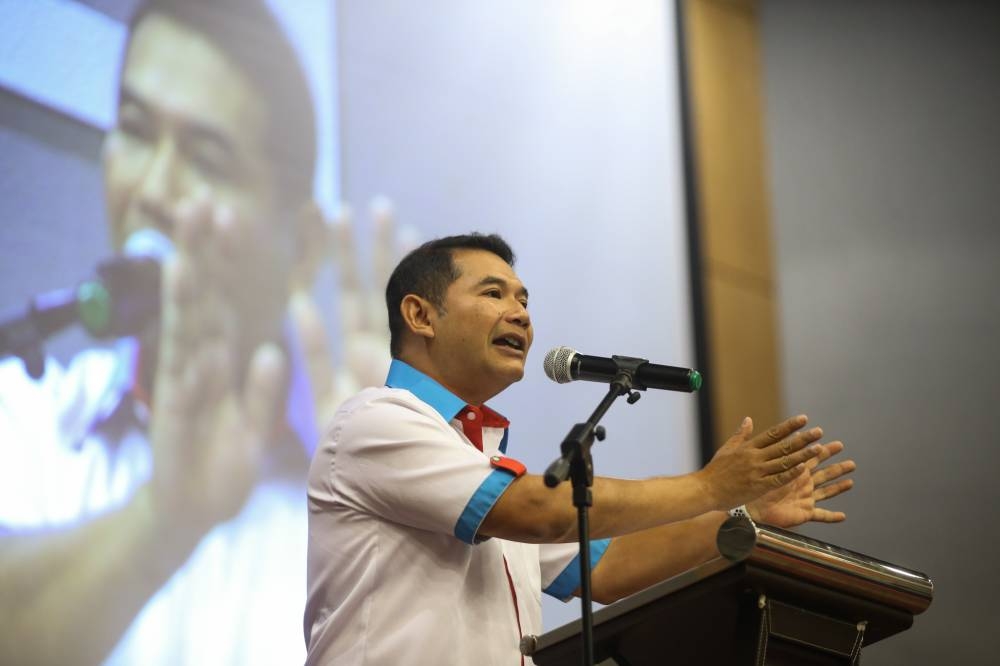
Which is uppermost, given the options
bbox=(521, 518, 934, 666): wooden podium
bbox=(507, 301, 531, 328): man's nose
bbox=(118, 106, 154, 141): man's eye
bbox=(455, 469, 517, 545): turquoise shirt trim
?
bbox=(118, 106, 154, 141): man's eye

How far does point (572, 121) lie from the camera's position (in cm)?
420

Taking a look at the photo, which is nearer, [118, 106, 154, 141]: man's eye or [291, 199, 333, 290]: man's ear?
[118, 106, 154, 141]: man's eye

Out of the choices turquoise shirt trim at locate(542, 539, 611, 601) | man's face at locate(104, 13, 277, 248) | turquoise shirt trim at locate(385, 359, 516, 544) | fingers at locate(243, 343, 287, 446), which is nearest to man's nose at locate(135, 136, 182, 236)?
man's face at locate(104, 13, 277, 248)

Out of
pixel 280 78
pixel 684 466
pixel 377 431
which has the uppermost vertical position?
pixel 280 78

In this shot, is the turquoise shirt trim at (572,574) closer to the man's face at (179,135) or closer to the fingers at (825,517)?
the fingers at (825,517)

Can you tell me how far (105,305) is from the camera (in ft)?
8.96

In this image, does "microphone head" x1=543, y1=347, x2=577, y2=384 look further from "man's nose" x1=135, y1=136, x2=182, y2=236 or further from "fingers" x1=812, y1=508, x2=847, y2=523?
"man's nose" x1=135, y1=136, x2=182, y2=236

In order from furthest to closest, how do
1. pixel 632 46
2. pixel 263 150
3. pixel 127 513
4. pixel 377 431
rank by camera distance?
pixel 632 46, pixel 263 150, pixel 127 513, pixel 377 431

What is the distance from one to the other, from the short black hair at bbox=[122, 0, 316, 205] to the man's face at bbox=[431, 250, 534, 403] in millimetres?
1094

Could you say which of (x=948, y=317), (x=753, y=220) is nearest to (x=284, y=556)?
(x=753, y=220)

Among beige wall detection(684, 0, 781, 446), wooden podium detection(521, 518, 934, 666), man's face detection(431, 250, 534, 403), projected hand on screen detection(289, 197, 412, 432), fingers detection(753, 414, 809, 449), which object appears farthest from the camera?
beige wall detection(684, 0, 781, 446)

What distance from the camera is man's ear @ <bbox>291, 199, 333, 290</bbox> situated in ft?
10.4

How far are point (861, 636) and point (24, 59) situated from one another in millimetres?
2335

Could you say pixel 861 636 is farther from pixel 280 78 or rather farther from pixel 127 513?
pixel 280 78
